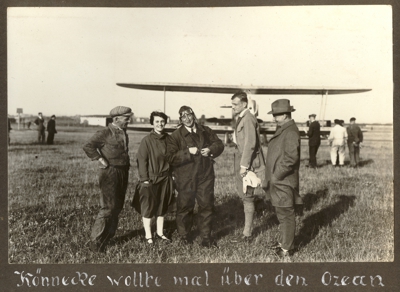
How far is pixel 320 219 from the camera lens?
4.90 metres

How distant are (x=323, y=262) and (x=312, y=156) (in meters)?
4.55

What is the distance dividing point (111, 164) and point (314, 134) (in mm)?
6414

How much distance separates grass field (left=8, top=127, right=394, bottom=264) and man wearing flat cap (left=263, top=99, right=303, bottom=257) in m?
0.72

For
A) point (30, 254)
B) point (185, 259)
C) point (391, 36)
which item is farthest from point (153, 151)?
point (391, 36)

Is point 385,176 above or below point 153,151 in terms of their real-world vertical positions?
below

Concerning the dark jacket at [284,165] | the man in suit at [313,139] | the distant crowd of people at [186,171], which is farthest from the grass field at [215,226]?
the man in suit at [313,139]

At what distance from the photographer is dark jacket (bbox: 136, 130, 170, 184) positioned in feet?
13.0

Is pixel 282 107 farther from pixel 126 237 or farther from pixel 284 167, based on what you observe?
pixel 126 237

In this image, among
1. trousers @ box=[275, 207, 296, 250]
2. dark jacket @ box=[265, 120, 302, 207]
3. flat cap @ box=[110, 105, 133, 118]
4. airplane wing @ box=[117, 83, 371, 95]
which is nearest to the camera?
dark jacket @ box=[265, 120, 302, 207]

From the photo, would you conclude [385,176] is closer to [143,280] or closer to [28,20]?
[143,280]

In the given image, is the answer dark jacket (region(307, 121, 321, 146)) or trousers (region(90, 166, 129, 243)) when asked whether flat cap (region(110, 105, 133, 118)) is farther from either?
dark jacket (region(307, 121, 321, 146))

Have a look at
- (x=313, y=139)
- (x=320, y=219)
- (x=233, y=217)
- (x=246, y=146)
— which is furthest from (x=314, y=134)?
(x=246, y=146)

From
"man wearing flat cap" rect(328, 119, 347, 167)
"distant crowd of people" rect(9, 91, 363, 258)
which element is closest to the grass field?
"distant crowd of people" rect(9, 91, 363, 258)

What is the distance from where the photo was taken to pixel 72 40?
15.9ft
